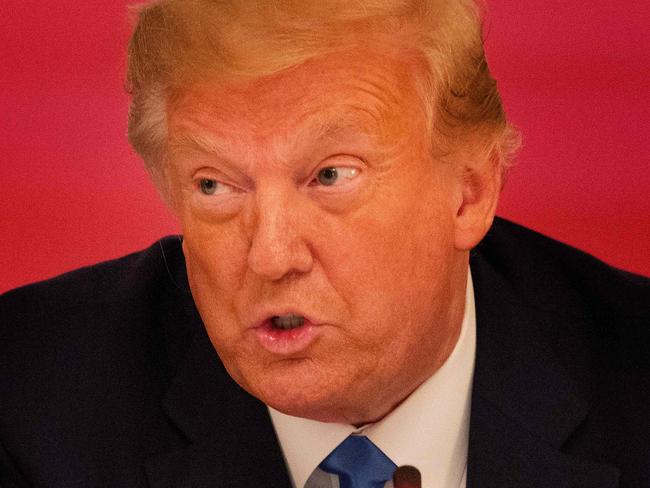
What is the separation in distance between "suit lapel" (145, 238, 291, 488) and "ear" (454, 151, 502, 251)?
0.48 metres

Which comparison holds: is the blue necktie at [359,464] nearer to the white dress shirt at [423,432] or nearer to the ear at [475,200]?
the white dress shirt at [423,432]

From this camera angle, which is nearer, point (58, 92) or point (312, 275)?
point (312, 275)

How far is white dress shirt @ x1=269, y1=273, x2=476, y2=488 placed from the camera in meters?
2.32

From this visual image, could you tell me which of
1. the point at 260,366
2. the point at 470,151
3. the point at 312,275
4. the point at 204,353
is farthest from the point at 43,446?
the point at 470,151

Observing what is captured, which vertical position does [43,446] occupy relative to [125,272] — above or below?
below

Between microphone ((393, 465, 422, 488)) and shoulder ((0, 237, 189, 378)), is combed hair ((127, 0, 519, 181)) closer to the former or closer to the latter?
shoulder ((0, 237, 189, 378))

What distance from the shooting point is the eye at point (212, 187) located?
2090 millimetres

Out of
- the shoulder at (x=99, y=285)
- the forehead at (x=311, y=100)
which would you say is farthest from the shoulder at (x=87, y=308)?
the forehead at (x=311, y=100)

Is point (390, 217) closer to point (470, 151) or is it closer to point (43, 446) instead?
point (470, 151)

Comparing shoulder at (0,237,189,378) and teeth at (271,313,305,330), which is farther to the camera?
shoulder at (0,237,189,378)

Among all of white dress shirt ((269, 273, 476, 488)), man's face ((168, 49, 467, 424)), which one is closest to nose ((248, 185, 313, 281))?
man's face ((168, 49, 467, 424))

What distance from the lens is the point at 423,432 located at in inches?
91.8

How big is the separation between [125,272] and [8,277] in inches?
24.3

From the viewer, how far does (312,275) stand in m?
2.02
